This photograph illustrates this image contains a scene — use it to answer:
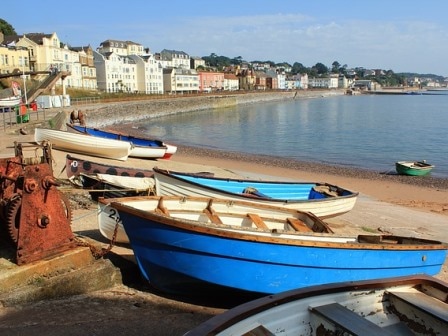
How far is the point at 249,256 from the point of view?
6.21m

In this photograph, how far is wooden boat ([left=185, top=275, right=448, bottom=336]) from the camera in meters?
3.07

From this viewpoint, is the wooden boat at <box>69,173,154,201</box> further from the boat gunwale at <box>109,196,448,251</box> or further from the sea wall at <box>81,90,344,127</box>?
the sea wall at <box>81,90,344,127</box>

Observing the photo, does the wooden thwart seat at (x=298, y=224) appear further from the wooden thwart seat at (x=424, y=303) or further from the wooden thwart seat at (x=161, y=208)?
the wooden thwart seat at (x=424, y=303)

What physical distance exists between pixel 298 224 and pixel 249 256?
2306mm

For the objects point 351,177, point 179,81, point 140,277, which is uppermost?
point 179,81

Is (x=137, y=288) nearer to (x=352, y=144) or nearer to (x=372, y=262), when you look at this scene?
(x=372, y=262)

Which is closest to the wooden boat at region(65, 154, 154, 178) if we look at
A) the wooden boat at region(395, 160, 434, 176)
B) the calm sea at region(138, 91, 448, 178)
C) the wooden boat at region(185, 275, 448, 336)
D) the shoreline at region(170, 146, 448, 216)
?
the wooden boat at region(185, 275, 448, 336)

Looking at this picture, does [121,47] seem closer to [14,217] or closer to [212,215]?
[212,215]

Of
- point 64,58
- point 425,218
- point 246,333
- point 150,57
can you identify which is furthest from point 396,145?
point 150,57

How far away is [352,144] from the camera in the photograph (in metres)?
41.3

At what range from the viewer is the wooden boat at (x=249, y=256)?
617cm

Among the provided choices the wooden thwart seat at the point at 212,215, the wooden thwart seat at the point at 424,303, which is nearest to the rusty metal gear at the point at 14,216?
the wooden thwart seat at the point at 212,215

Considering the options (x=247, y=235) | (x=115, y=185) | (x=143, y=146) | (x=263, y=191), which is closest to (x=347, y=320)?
(x=247, y=235)

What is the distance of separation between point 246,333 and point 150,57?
117759 millimetres
